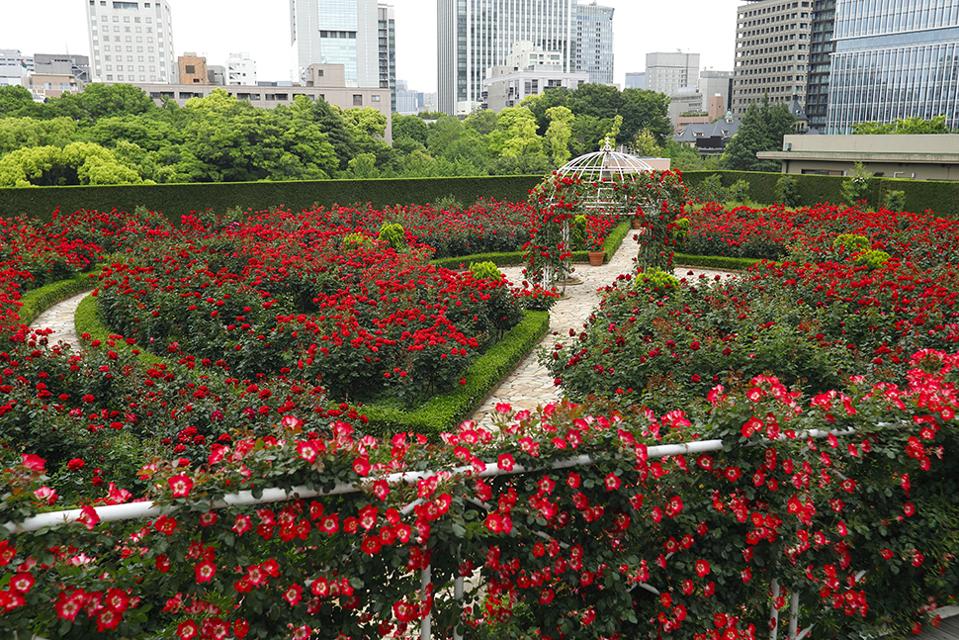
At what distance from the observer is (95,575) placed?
2.20m

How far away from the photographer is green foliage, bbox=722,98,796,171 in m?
57.0

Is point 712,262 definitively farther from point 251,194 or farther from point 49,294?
point 49,294

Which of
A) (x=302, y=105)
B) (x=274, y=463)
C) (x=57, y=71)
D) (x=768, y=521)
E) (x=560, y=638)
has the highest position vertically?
(x=57, y=71)

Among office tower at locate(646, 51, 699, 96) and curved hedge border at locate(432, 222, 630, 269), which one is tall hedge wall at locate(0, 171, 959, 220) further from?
office tower at locate(646, 51, 699, 96)

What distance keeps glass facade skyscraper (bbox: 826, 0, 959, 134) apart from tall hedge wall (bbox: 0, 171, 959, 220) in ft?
176

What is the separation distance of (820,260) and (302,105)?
95.5ft

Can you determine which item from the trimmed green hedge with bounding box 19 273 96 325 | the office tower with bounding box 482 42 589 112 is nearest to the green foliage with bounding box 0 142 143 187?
the trimmed green hedge with bounding box 19 273 96 325

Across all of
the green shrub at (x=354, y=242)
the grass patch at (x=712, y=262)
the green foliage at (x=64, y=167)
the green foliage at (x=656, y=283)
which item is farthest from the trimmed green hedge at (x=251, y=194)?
the green foliage at (x=656, y=283)

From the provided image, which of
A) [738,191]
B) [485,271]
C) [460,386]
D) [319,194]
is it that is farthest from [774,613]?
[738,191]

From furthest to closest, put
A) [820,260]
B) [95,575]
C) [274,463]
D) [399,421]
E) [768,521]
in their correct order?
[820,260] → [399,421] → [768,521] → [274,463] → [95,575]

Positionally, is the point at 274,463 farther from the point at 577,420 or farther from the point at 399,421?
the point at 399,421

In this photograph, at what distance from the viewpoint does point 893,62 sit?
2771 inches

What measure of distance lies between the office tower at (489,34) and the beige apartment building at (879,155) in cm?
12065

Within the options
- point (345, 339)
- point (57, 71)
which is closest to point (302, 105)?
point (345, 339)
